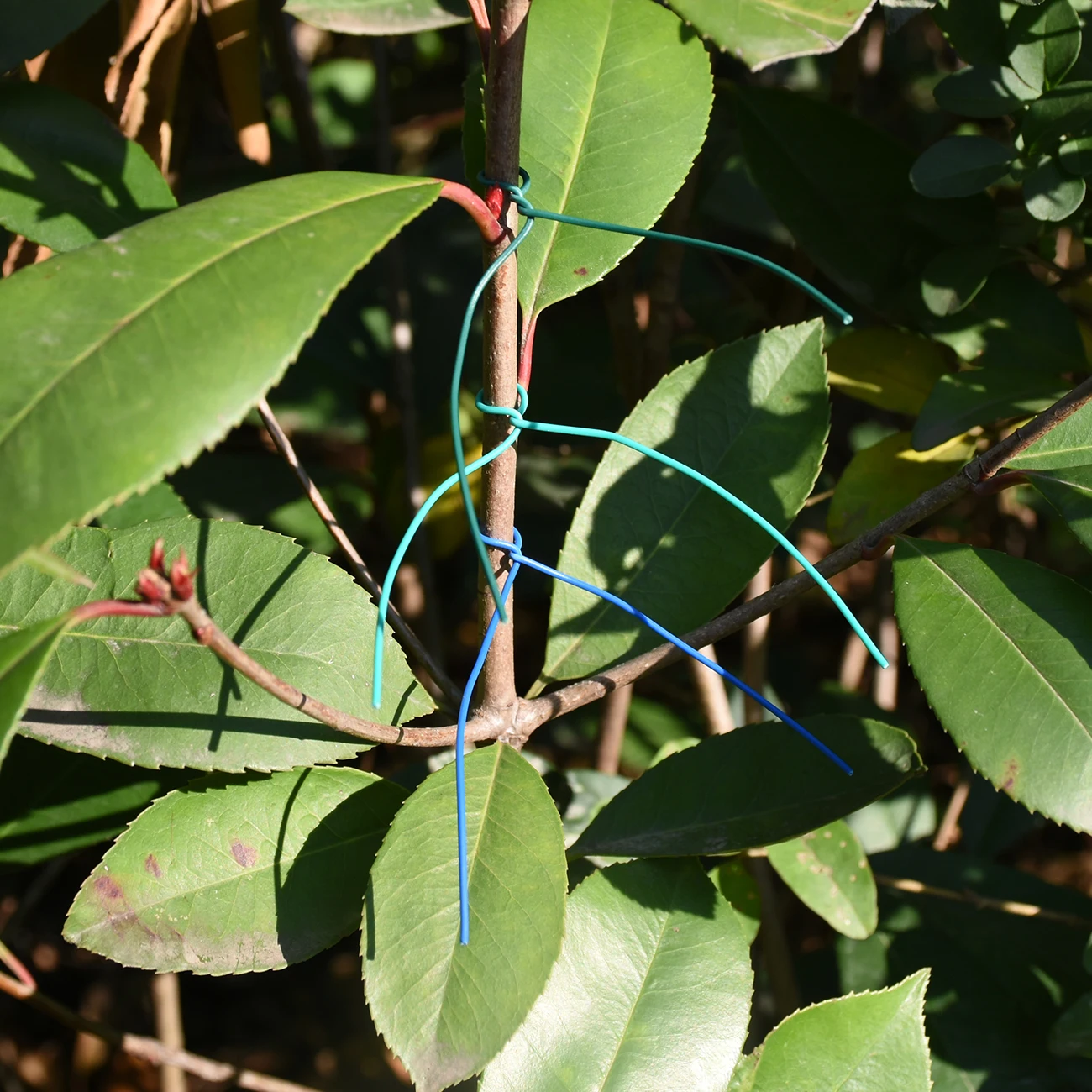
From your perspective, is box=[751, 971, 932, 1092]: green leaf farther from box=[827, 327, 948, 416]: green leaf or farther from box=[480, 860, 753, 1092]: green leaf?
box=[827, 327, 948, 416]: green leaf

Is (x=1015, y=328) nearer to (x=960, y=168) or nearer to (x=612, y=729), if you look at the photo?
(x=960, y=168)

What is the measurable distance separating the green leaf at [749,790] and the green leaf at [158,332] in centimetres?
48

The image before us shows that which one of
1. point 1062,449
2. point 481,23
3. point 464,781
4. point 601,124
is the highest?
point 481,23

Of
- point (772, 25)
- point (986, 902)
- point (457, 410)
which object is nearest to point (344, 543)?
point (457, 410)

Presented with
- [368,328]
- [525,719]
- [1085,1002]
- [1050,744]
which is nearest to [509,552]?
[525,719]

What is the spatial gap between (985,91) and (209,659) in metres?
0.79

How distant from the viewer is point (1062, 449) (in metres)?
0.74

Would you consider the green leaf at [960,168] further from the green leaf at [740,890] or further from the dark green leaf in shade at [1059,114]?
the green leaf at [740,890]

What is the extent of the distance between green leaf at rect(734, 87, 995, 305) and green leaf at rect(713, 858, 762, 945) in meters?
0.57

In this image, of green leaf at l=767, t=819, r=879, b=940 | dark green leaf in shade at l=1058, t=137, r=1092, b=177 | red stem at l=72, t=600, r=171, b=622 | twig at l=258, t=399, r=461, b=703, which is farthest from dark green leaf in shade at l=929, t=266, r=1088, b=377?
red stem at l=72, t=600, r=171, b=622

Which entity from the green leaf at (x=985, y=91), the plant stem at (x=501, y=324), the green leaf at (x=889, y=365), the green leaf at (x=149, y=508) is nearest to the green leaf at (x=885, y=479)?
the green leaf at (x=889, y=365)

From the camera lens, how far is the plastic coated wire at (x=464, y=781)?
25.7 inches

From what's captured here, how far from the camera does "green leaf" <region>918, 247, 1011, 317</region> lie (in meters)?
0.96

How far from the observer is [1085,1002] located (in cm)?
94
